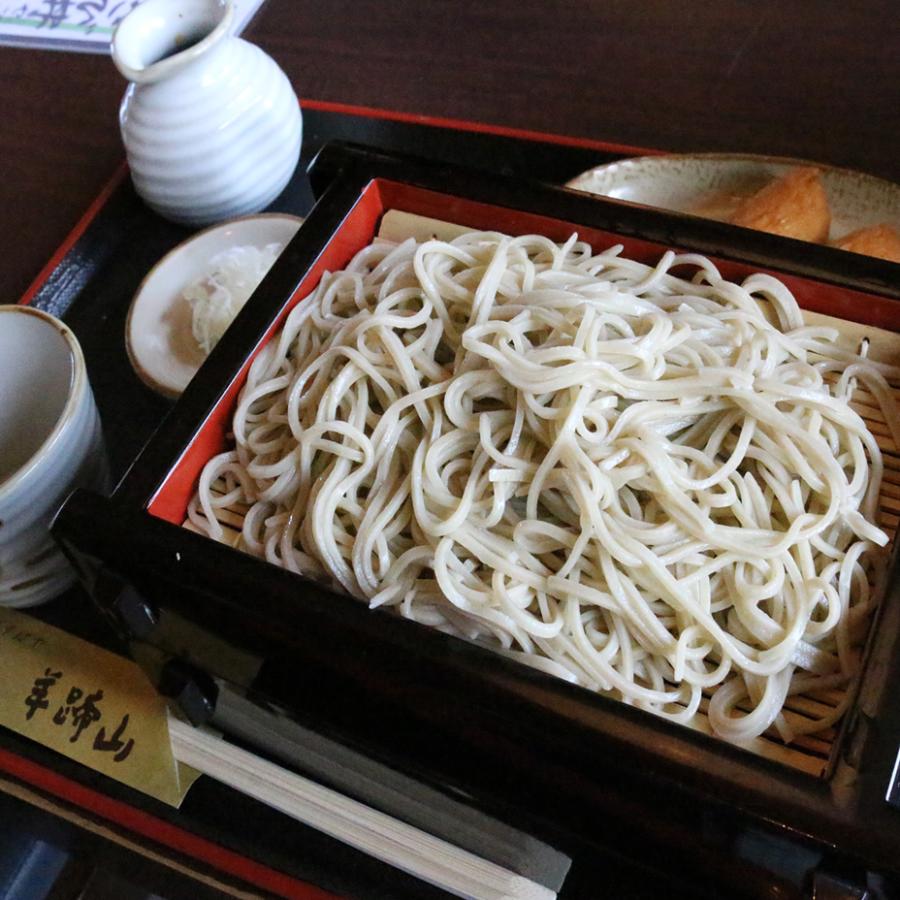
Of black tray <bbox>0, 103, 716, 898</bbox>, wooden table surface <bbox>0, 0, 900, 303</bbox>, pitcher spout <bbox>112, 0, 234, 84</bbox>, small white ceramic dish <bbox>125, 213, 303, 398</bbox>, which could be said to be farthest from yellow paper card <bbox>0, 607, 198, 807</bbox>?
pitcher spout <bbox>112, 0, 234, 84</bbox>

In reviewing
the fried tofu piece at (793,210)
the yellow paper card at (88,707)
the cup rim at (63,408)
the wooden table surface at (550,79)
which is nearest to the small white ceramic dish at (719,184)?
the fried tofu piece at (793,210)

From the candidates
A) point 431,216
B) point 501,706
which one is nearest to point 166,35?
point 431,216

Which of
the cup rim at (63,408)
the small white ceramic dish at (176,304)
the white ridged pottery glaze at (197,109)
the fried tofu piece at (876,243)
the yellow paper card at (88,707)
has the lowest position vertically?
the yellow paper card at (88,707)

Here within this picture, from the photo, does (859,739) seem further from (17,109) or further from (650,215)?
(17,109)

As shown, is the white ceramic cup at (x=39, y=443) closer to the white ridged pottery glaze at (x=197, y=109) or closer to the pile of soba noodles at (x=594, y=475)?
the pile of soba noodles at (x=594, y=475)

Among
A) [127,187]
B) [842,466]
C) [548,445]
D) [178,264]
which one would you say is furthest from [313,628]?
[127,187]

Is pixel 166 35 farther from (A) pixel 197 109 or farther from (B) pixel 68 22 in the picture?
(B) pixel 68 22
